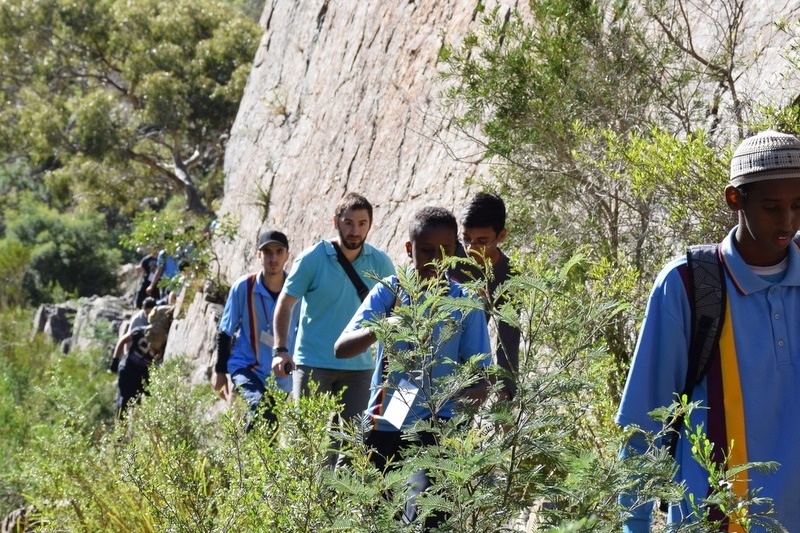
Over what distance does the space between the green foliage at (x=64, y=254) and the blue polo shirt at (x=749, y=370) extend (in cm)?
2282

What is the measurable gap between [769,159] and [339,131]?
29.4ft

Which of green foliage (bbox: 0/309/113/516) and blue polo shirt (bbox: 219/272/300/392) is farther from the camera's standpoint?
blue polo shirt (bbox: 219/272/300/392)

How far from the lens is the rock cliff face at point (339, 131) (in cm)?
950

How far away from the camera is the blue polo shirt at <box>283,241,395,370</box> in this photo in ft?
20.3

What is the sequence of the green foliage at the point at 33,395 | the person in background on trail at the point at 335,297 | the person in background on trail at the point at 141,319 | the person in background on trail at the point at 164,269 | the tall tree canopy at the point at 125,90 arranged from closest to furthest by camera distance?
the green foliage at the point at 33,395, the person in background on trail at the point at 335,297, the person in background on trail at the point at 141,319, the person in background on trail at the point at 164,269, the tall tree canopy at the point at 125,90

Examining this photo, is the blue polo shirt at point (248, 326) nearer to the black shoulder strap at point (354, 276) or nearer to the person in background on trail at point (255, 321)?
the person in background on trail at point (255, 321)

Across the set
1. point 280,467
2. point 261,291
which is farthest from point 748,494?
point 261,291

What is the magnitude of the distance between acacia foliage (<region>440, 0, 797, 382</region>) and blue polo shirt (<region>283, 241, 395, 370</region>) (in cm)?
96

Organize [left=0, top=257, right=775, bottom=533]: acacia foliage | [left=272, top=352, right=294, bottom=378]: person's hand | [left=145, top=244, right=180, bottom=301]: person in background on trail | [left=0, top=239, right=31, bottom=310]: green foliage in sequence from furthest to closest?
[left=0, top=239, right=31, bottom=310]: green foliage < [left=145, top=244, right=180, bottom=301]: person in background on trail < [left=272, top=352, right=294, bottom=378]: person's hand < [left=0, top=257, right=775, bottom=533]: acacia foliage

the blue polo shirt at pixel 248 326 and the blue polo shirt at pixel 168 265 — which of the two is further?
the blue polo shirt at pixel 168 265

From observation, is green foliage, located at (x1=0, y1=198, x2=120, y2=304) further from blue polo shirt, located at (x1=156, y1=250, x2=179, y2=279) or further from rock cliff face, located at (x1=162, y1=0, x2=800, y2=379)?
rock cliff face, located at (x1=162, y1=0, x2=800, y2=379)

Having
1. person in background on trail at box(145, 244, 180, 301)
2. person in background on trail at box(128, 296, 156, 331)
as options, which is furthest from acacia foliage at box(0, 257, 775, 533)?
person in background on trail at box(145, 244, 180, 301)

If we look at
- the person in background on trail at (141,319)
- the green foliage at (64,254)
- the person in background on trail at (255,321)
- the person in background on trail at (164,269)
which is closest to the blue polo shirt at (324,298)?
the person in background on trail at (255,321)

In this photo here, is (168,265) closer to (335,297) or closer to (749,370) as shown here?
(335,297)
